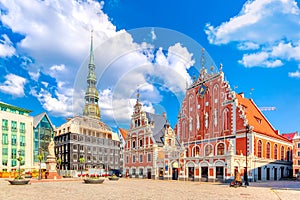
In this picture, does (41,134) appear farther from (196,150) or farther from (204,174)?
(204,174)

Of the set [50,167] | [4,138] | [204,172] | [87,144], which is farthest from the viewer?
[87,144]

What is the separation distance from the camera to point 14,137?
6356cm

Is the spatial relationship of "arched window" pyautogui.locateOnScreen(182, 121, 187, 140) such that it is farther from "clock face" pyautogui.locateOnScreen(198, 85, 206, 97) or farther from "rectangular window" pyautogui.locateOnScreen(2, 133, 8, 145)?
"rectangular window" pyautogui.locateOnScreen(2, 133, 8, 145)

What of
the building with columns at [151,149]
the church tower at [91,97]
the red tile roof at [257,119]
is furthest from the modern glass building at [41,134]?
the red tile roof at [257,119]

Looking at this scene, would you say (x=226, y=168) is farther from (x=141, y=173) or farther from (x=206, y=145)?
(x=141, y=173)

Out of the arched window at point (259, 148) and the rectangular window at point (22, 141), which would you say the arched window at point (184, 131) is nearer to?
the arched window at point (259, 148)

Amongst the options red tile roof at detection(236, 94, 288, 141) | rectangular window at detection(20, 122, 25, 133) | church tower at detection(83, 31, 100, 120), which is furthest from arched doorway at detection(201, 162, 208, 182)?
church tower at detection(83, 31, 100, 120)

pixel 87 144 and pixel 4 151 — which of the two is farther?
pixel 87 144

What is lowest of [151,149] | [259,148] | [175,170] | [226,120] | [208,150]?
[175,170]

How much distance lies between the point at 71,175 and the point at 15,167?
12766 mm

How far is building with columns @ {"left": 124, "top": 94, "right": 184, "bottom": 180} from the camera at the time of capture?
48219 millimetres

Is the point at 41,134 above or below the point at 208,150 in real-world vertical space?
above

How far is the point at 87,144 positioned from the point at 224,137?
152ft

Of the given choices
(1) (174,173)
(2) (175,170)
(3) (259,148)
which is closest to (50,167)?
(1) (174,173)
